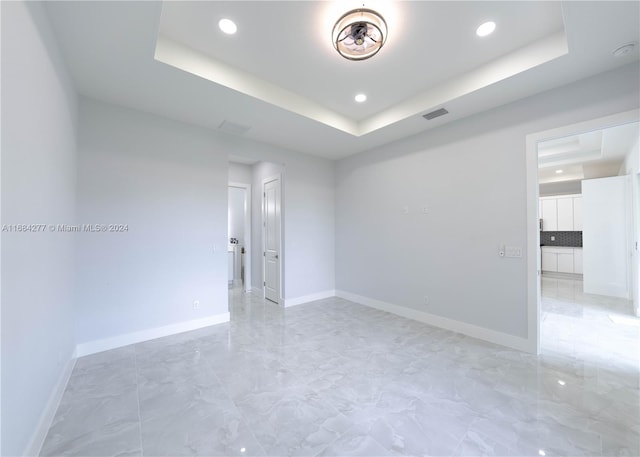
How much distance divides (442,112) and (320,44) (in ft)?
6.16

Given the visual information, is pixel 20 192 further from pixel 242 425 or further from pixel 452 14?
pixel 452 14

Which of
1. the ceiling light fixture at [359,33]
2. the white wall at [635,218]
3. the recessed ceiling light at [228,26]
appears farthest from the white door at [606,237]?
the recessed ceiling light at [228,26]

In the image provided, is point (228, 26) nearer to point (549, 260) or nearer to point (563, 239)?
point (549, 260)

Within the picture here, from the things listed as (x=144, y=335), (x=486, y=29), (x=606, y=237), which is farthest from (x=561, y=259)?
(x=144, y=335)

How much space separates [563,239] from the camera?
7555mm

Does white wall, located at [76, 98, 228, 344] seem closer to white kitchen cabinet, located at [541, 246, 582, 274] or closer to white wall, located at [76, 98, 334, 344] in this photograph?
white wall, located at [76, 98, 334, 344]

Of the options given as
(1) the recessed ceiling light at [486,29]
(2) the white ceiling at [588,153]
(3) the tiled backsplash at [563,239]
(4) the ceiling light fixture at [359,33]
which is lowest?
(3) the tiled backsplash at [563,239]

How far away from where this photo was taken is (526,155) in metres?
3.01

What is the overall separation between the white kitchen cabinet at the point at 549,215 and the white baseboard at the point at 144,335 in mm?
9119

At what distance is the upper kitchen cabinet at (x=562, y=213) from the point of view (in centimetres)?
714

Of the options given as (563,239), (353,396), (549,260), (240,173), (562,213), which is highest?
(240,173)

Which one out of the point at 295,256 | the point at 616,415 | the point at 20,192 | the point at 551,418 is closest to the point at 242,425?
the point at 20,192

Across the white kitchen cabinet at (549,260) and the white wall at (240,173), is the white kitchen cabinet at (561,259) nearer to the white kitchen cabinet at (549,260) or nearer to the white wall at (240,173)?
the white kitchen cabinet at (549,260)

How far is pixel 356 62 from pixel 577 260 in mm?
8449
